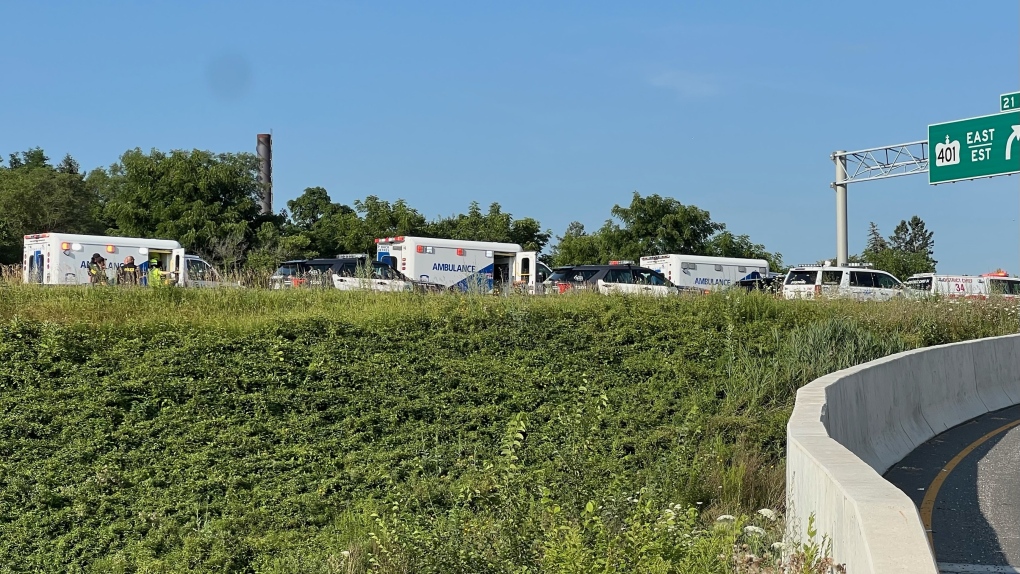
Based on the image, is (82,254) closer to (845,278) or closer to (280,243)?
(280,243)

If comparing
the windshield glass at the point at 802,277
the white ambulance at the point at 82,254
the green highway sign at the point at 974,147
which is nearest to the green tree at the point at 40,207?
the white ambulance at the point at 82,254

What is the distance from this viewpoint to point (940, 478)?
1148cm

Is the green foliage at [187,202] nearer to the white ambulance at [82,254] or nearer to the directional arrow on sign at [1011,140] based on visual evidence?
the white ambulance at [82,254]

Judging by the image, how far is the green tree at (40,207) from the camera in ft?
193

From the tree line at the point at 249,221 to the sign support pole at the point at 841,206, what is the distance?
20852 mm

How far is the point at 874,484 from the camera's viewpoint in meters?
5.64

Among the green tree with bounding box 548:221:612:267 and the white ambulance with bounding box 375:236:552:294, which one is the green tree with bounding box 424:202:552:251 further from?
the white ambulance with bounding box 375:236:552:294

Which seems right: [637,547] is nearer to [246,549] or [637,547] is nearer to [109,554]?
[246,549]

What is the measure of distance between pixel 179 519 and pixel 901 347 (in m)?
13.4

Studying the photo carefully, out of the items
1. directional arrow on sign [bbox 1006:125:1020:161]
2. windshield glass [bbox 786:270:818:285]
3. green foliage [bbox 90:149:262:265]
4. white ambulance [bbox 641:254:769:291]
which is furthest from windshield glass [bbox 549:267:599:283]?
green foliage [bbox 90:149:262:265]

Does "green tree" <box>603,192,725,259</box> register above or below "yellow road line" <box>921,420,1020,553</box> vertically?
above

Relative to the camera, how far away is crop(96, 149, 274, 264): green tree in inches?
2126

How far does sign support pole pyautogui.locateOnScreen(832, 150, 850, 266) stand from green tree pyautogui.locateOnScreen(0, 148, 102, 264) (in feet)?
137

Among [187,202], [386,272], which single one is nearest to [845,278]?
[386,272]
